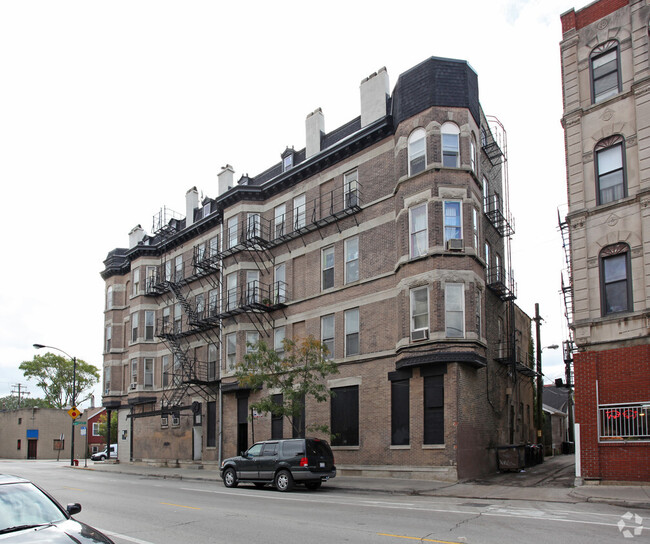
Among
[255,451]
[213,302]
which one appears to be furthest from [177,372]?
[255,451]

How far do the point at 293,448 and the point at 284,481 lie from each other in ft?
3.49

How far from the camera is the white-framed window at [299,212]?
101ft

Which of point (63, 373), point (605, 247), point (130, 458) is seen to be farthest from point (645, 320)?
point (63, 373)

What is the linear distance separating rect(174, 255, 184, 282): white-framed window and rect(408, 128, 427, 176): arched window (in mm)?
20525

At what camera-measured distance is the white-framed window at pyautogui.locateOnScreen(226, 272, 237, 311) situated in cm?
3304

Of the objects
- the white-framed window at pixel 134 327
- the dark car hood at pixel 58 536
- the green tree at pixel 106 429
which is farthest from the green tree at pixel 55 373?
the dark car hood at pixel 58 536

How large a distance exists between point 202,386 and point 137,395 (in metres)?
8.19

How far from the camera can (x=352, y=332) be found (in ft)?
89.4

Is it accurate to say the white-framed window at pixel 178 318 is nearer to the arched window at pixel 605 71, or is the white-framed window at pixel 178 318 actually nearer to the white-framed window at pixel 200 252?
the white-framed window at pixel 200 252

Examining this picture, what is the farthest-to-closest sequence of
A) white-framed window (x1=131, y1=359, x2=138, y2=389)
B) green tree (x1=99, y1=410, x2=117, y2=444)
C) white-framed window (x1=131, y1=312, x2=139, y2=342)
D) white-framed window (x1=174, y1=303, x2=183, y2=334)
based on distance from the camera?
green tree (x1=99, y1=410, x2=117, y2=444), white-framed window (x1=131, y1=312, x2=139, y2=342), white-framed window (x1=131, y1=359, x2=138, y2=389), white-framed window (x1=174, y1=303, x2=183, y2=334)

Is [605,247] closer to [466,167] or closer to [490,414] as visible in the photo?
[466,167]

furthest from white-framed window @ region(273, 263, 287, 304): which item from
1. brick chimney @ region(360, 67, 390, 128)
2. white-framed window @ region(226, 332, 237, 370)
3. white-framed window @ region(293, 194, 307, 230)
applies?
brick chimney @ region(360, 67, 390, 128)

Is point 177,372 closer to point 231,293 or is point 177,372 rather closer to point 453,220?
point 231,293

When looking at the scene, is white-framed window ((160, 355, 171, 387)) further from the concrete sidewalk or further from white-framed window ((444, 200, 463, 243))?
white-framed window ((444, 200, 463, 243))
